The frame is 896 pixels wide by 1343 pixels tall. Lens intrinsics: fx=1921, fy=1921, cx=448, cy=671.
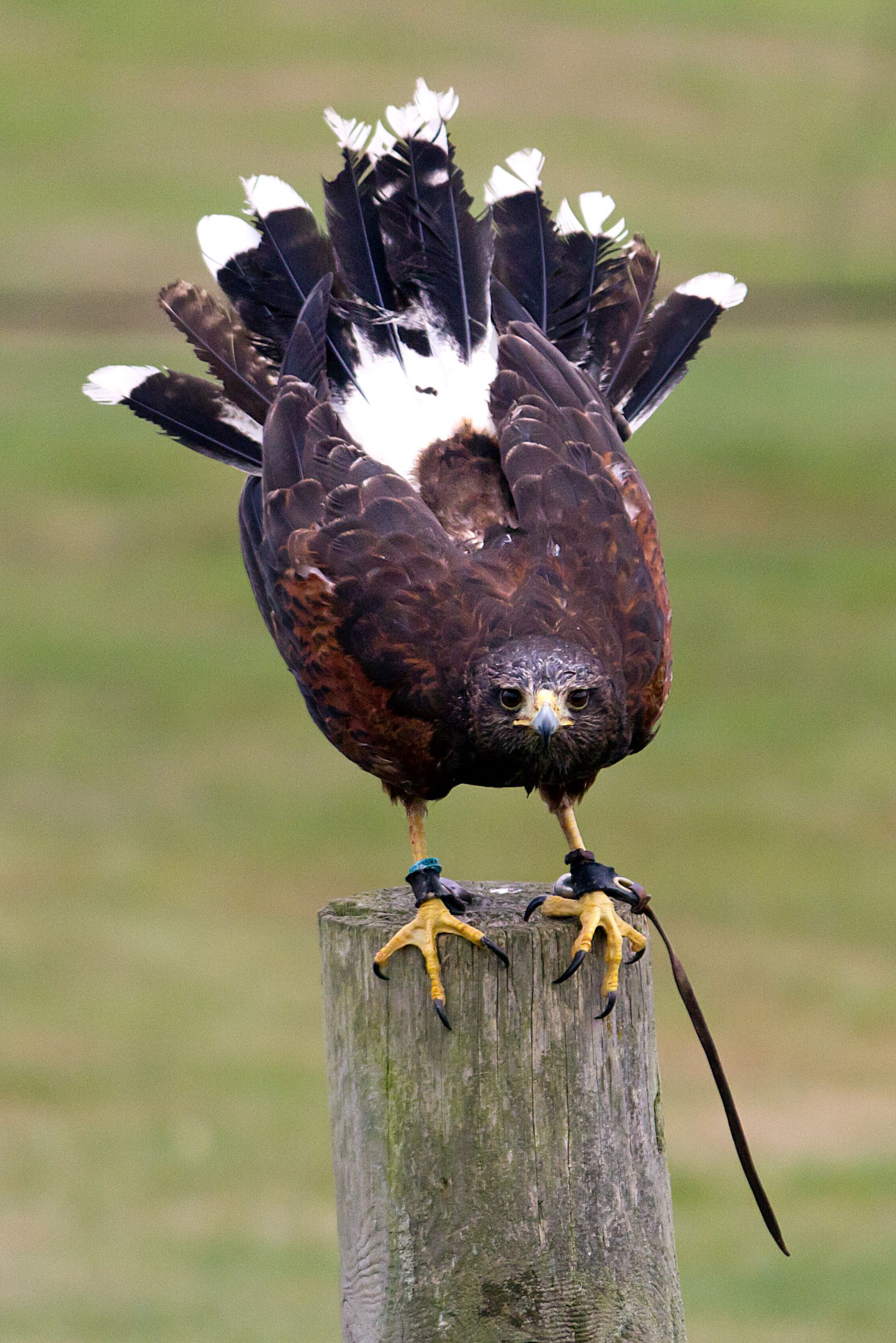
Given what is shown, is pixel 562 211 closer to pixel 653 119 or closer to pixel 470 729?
pixel 470 729

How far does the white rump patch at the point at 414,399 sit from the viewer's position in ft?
15.1

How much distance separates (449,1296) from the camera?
351 centimetres

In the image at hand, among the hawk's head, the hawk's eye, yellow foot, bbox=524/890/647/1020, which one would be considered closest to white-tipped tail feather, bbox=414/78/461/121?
the hawk's head

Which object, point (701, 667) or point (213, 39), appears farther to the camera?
point (213, 39)

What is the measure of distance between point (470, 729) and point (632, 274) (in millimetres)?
1543

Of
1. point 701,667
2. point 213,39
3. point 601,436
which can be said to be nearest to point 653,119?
point 213,39

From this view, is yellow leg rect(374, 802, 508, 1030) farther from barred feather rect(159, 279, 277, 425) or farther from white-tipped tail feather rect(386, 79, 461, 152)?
white-tipped tail feather rect(386, 79, 461, 152)

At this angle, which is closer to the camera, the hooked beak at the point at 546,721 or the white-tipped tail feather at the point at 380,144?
the hooked beak at the point at 546,721

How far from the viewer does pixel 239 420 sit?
5.02 metres

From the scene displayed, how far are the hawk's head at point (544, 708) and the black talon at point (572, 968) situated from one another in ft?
1.79

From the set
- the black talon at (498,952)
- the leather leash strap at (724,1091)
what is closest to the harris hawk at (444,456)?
the black talon at (498,952)

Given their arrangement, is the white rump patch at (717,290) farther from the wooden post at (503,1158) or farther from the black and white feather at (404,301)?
the wooden post at (503,1158)

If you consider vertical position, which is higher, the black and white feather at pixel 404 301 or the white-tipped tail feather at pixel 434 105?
the white-tipped tail feather at pixel 434 105

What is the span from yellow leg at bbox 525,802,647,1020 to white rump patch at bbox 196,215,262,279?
198 cm
